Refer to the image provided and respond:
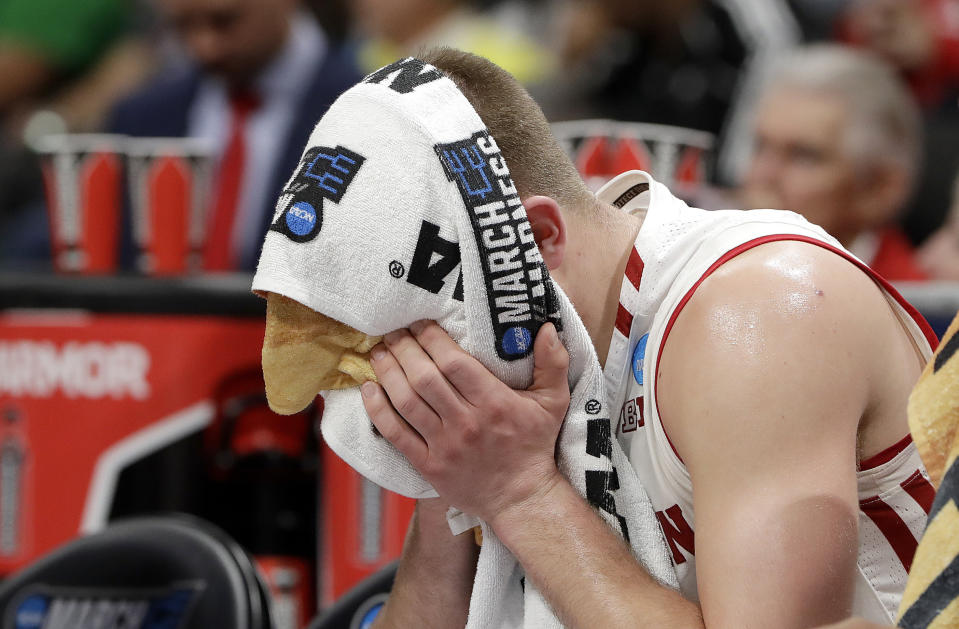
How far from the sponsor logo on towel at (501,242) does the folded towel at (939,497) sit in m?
0.53

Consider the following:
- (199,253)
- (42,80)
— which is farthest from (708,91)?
(42,80)

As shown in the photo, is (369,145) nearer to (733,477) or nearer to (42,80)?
(733,477)

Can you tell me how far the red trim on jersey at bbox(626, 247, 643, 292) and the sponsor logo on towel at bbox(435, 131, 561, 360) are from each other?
0.44 ft

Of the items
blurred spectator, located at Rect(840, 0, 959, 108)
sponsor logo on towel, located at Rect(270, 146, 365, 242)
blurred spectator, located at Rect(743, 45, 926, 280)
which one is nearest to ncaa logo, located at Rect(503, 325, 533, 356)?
sponsor logo on towel, located at Rect(270, 146, 365, 242)

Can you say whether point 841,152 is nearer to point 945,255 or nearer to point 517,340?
point 945,255

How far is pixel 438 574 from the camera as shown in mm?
1544

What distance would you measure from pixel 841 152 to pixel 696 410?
193 centimetres

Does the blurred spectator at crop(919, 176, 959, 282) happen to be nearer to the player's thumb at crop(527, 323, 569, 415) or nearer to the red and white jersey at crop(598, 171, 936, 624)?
the red and white jersey at crop(598, 171, 936, 624)

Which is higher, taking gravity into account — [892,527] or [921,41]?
[892,527]

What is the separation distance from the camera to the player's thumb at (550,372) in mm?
1252

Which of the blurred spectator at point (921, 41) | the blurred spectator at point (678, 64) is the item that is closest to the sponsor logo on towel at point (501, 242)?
the blurred spectator at point (678, 64)

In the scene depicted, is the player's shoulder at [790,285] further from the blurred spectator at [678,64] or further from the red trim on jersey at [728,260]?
the blurred spectator at [678,64]

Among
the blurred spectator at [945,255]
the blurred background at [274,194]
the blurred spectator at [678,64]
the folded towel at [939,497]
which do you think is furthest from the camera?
the blurred spectator at [678,64]

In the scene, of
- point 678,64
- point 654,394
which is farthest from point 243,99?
point 654,394
